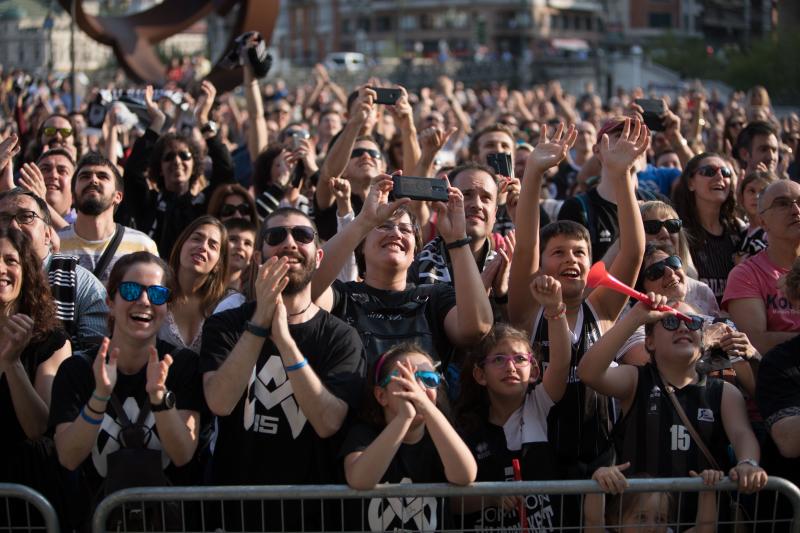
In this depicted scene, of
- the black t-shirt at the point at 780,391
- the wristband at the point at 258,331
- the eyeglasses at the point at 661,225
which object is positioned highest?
the eyeglasses at the point at 661,225

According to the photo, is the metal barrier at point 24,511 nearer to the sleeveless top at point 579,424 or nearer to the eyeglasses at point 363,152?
the sleeveless top at point 579,424

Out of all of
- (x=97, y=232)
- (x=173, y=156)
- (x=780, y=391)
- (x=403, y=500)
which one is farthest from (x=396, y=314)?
(x=173, y=156)

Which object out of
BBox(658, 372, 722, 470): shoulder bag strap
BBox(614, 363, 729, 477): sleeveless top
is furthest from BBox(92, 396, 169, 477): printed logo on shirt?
BBox(658, 372, 722, 470): shoulder bag strap

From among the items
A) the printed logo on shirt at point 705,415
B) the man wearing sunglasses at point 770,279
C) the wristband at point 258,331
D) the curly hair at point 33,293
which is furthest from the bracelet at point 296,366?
the man wearing sunglasses at point 770,279

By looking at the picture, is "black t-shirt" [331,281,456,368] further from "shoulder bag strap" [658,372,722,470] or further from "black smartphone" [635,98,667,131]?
"black smartphone" [635,98,667,131]

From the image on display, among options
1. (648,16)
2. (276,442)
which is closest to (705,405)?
(276,442)

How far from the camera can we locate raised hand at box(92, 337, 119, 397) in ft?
13.5

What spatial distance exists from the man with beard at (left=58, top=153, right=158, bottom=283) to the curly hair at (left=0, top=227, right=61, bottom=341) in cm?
124

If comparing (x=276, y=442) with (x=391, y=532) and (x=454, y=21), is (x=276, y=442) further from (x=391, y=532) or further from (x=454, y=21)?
(x=454, y=21)

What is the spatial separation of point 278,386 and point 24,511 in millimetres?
1053

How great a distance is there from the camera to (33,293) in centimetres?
468

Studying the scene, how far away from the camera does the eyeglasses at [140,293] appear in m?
4.45

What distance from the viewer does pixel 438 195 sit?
4.86 m

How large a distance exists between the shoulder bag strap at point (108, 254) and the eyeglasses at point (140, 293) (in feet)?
4.92
